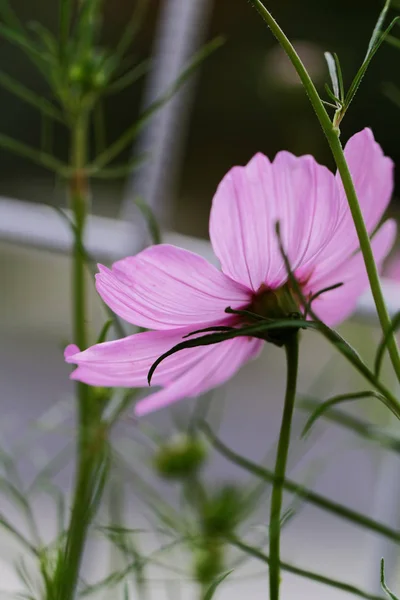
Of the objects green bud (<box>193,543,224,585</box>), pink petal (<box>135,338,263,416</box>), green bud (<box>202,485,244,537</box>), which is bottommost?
green bud (<box>193,543,224,585</box>)

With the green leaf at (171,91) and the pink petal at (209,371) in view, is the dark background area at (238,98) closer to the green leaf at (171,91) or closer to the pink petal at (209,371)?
the green leaf at (171,91)

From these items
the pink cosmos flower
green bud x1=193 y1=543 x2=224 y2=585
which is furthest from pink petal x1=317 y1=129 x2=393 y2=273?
green bud x1=193 y1=543 x2=224 y2=585

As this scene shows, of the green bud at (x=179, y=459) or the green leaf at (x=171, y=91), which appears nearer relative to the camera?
the green leaf at (x=171, y=91)

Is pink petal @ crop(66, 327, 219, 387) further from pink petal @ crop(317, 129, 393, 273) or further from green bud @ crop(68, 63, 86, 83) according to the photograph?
green bud @ crop(68, 63, 86, 83)

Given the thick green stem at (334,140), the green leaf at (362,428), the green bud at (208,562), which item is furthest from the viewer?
the green bud at (208,562)

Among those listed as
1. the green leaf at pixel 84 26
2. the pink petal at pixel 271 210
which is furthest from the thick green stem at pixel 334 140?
the green leaf at pixel 84 26

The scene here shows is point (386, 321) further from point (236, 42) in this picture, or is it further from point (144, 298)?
point (236, 42)

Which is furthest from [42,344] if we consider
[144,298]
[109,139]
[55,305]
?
[144,298]
